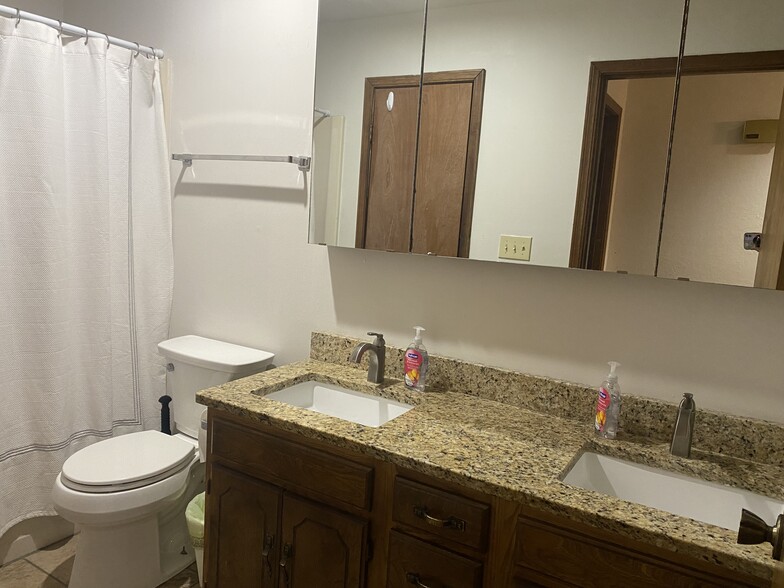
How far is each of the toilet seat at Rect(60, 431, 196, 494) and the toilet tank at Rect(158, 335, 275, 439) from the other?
0.33ft

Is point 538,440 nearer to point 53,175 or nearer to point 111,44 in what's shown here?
point 53,175

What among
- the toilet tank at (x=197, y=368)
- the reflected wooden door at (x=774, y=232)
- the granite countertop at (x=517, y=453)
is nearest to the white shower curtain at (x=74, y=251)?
the toilet tank at (x=197, y=368)

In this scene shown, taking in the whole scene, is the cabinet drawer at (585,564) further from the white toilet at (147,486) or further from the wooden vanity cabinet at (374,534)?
the white toilet at (147,486)

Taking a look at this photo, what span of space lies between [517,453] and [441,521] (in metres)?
0.24

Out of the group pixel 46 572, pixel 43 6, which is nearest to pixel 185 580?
pixel 46 572

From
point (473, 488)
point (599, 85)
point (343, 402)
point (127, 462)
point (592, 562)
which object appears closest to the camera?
point (592, 562)

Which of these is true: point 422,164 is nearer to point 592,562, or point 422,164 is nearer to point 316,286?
point 316,286

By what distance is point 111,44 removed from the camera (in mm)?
2180

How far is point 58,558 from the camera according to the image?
7.41 ft

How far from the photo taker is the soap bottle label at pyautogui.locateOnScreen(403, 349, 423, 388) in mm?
1762

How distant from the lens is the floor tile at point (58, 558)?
2.17 metres

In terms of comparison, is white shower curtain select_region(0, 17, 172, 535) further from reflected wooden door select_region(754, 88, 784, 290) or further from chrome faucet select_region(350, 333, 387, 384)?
reflected wooden door select_region(754, 88, 784, 290)

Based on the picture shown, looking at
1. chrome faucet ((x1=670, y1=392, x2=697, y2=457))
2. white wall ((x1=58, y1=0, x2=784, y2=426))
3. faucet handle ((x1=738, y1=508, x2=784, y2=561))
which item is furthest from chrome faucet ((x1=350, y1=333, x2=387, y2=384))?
faucet handle ((x1=738, y1=508, x2=784, y2=561))

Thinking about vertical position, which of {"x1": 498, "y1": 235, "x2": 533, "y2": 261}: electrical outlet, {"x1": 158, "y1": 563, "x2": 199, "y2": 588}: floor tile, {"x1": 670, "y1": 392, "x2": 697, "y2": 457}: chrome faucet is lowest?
{"x1": 158, "y1": 563, "x2": 199, "y2": 588}: floor tile
